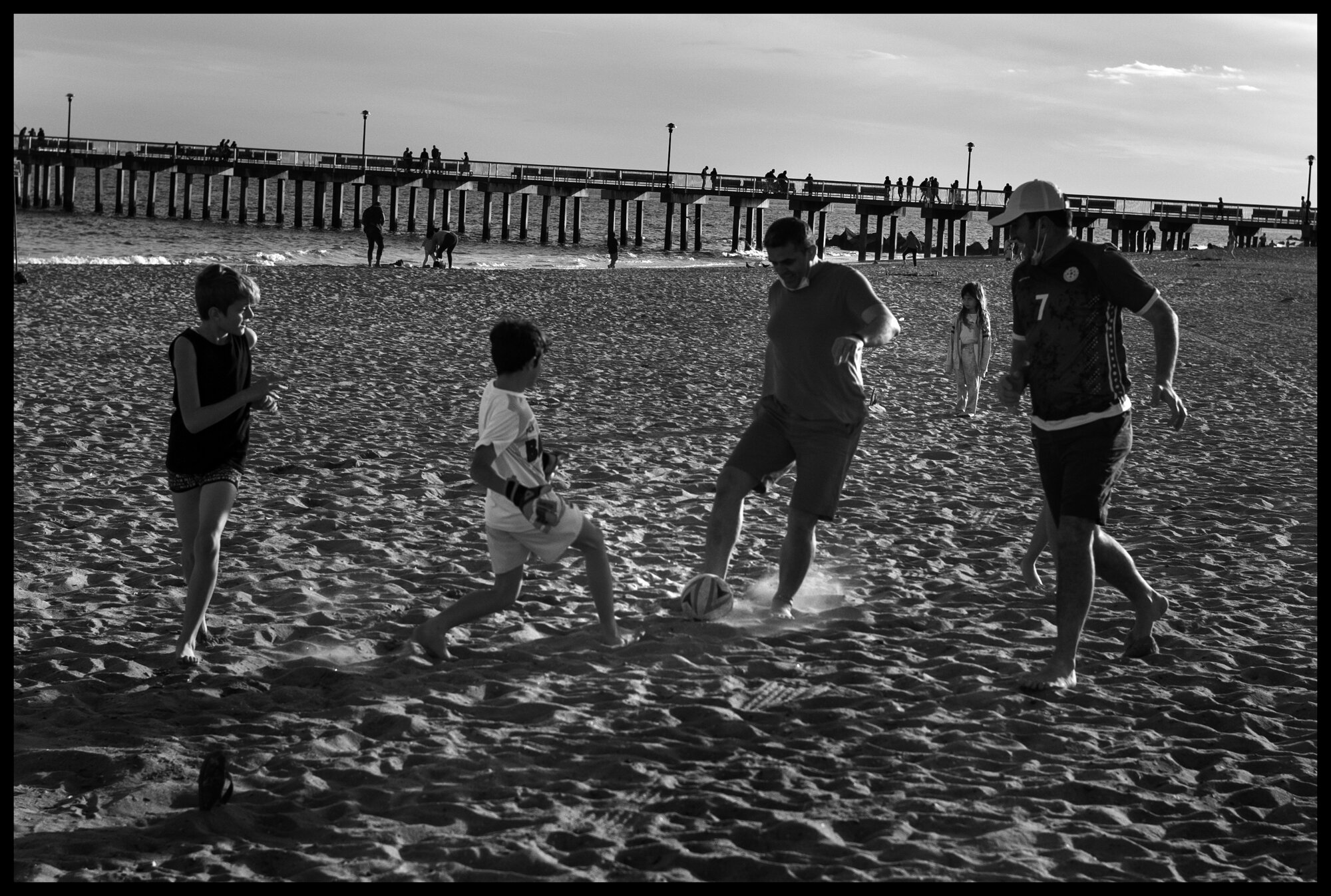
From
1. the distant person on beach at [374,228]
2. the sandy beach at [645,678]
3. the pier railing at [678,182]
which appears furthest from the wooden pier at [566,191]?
the sandy beach at [645,678]

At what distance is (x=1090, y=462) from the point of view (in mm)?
4500

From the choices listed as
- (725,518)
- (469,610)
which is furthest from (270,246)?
(469,610)

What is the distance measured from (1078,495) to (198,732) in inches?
115

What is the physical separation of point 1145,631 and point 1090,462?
861 millimetres

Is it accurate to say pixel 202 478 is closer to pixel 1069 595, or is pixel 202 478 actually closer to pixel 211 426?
pixel 211 426

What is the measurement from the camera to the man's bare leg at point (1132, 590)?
482 cm

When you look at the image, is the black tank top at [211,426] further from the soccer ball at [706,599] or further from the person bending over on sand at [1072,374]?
the person bending over on sand at [1072,374]

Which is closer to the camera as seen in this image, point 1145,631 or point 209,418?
point 209,418

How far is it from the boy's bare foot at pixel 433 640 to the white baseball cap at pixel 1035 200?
7.95 ft

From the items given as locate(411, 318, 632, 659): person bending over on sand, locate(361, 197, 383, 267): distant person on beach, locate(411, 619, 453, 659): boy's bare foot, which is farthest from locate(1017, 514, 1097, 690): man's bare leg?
locate(361, 197, 383, 267): distant person on beach

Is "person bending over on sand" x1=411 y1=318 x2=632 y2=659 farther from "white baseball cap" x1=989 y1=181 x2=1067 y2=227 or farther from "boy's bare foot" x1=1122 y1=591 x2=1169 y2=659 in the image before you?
"boy's bare foot" x1=1122 y1=591 x2=1169 y2=659

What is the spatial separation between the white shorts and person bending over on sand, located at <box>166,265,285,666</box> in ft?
2.97

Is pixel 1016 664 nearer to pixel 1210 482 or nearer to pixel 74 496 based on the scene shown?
pixel 1210 482

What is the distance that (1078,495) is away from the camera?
4.52m
